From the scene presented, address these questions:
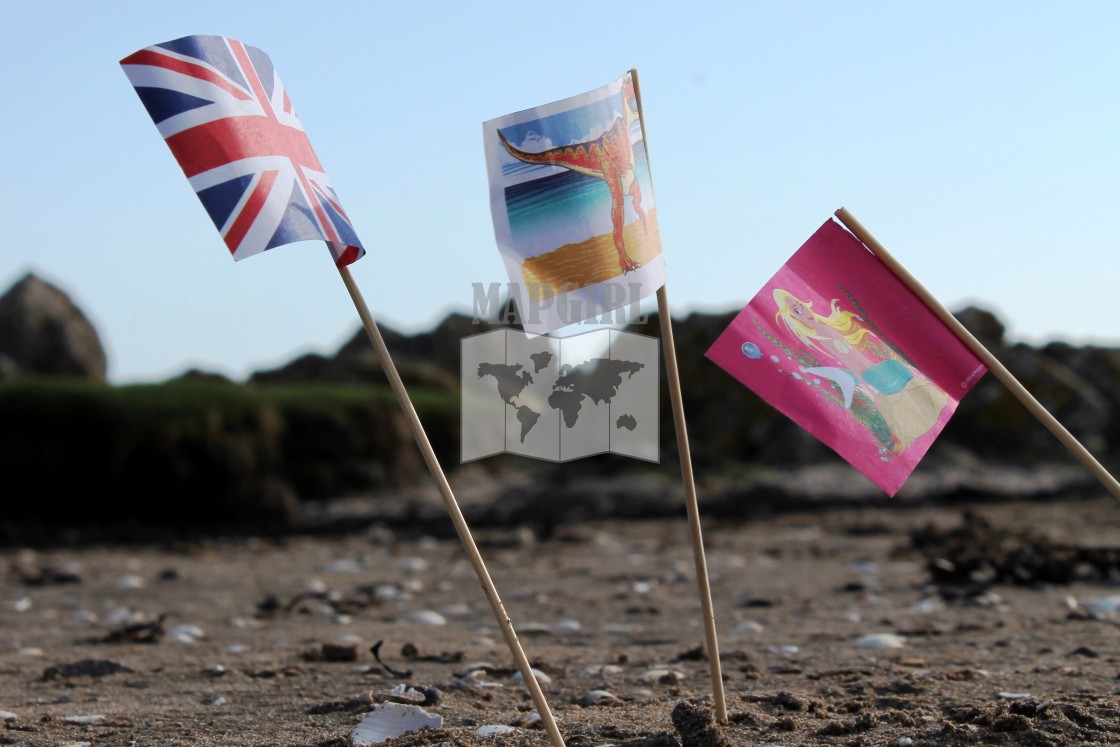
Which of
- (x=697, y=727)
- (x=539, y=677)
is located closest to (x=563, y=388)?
(x=697, y=727)

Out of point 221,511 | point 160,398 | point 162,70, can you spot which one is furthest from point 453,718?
point 160,398

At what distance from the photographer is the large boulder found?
687 inches

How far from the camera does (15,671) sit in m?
5.38

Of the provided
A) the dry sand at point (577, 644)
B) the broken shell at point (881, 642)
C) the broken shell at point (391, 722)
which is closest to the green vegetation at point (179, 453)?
the dry sand at point (577, 644)

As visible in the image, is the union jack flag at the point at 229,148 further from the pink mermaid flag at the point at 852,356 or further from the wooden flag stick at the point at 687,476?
the pink mermaid flag at the point at 852,356

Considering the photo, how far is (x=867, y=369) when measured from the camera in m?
3.74

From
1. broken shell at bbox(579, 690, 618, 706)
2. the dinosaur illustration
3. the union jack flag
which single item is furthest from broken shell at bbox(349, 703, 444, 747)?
the dinosaur illustration

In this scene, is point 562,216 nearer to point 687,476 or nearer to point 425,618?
point 687,476

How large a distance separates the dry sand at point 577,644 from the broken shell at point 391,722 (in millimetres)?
95

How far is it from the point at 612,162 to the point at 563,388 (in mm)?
807

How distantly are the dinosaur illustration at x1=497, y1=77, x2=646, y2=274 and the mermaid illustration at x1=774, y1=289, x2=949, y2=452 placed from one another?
58cm

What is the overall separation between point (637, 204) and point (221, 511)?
1041 centimetres

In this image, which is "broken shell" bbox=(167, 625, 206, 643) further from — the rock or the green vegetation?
the green vegetation

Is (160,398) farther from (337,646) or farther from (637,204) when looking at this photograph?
(637,204)
